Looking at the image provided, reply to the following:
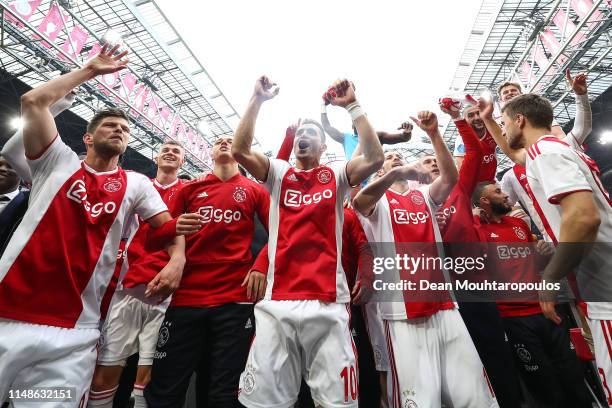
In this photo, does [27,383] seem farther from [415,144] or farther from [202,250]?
[415,144]

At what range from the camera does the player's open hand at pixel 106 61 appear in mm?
2168

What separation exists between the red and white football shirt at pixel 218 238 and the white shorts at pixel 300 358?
24.0 inches

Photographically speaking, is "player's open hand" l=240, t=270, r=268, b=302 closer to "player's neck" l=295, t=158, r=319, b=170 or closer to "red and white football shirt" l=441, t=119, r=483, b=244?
"player's neck" l=295, t=158, r=319, b=170

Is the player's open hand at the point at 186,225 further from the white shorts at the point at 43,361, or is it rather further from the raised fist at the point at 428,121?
the raised fist at the point at 428,121

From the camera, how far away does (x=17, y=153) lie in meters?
2.10

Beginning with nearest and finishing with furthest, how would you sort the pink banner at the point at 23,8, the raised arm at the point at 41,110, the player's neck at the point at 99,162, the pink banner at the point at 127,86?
the raised arm at the point at 41,110
the player's neck at the point at 99,162
the pink banner at the point at 23,8
the pink banner at the point at 127,86

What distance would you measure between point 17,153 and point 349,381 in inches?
99.9

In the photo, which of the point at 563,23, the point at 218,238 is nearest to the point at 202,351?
the point at 218,238

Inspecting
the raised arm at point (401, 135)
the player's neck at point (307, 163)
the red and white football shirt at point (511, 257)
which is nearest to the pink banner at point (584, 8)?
the red and white football shirt at point (511, 257)

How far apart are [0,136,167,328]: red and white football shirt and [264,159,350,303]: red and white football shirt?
43.0 inches

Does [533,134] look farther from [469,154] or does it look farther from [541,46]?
[541,46]

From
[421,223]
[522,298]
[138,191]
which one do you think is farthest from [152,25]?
[522,298]

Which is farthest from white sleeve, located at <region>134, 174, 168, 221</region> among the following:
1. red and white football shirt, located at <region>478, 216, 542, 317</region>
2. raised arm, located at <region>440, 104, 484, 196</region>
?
red and white football shirt, located at <region>478, 216, 542, 317</region>

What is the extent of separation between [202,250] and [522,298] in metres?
2.55
